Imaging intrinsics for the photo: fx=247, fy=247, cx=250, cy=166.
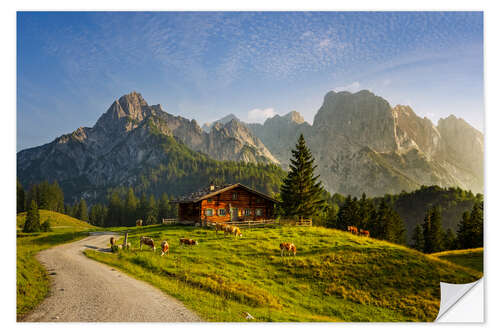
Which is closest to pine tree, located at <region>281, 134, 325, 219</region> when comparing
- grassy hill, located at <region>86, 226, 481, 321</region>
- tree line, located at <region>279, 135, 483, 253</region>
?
tree line, located at <region>279, 135, 483, 253</region>

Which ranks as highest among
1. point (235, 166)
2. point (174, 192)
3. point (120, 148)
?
point (120, 148)

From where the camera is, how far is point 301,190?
21.9 metres

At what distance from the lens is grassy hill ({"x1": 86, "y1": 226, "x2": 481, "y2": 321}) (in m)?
9.38

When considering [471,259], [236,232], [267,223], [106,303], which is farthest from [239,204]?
[471,259]

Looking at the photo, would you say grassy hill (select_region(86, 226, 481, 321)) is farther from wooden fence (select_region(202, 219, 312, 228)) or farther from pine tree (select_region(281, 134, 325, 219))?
pine tree (select_region(281, 134, 325, 219))

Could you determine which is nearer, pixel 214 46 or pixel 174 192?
pixel 214 46

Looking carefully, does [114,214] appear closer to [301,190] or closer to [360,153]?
[301,190]

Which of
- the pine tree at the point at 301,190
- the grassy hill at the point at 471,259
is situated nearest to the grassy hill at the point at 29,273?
the pine tree at the point at 301,190

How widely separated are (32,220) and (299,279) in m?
15.4

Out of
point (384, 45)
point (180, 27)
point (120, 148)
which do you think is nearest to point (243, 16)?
point (180, 27)
